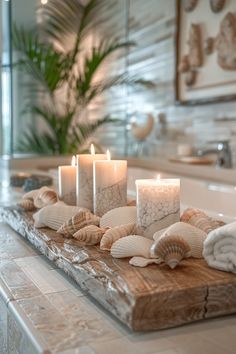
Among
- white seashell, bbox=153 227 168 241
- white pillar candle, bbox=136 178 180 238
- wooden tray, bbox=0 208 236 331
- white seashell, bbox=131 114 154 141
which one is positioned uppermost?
white seashell, bbox=131 114 154 141

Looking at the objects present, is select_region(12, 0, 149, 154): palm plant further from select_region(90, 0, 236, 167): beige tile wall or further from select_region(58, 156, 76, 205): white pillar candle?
select_region(58, 156, 76, 205): white pillar candle

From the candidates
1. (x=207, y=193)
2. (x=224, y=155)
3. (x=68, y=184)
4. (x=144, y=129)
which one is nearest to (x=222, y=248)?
(x=68, y=184)

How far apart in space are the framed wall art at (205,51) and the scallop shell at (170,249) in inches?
69.2

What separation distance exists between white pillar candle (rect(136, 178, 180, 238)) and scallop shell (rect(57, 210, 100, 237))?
0.11 meters

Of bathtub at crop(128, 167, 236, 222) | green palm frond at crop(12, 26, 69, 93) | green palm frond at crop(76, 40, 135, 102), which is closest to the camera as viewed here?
bathtub at crop(128, 167, 236, 222)

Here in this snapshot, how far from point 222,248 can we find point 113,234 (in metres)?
0.19

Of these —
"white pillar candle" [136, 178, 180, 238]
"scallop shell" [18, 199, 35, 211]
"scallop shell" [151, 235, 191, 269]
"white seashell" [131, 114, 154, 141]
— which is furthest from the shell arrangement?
"white seashell" [131, 114, 154, 141]

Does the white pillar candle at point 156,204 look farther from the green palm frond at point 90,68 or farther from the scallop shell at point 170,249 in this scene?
the green palm frond at point 90,68

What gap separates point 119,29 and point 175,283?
3.04 metres

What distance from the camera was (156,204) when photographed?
72cm

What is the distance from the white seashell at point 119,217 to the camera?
2.61 feet

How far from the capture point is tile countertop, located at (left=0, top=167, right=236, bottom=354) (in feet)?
1.63

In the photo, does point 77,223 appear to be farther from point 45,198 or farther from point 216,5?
point 216,5

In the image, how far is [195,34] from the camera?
249 centimetres
